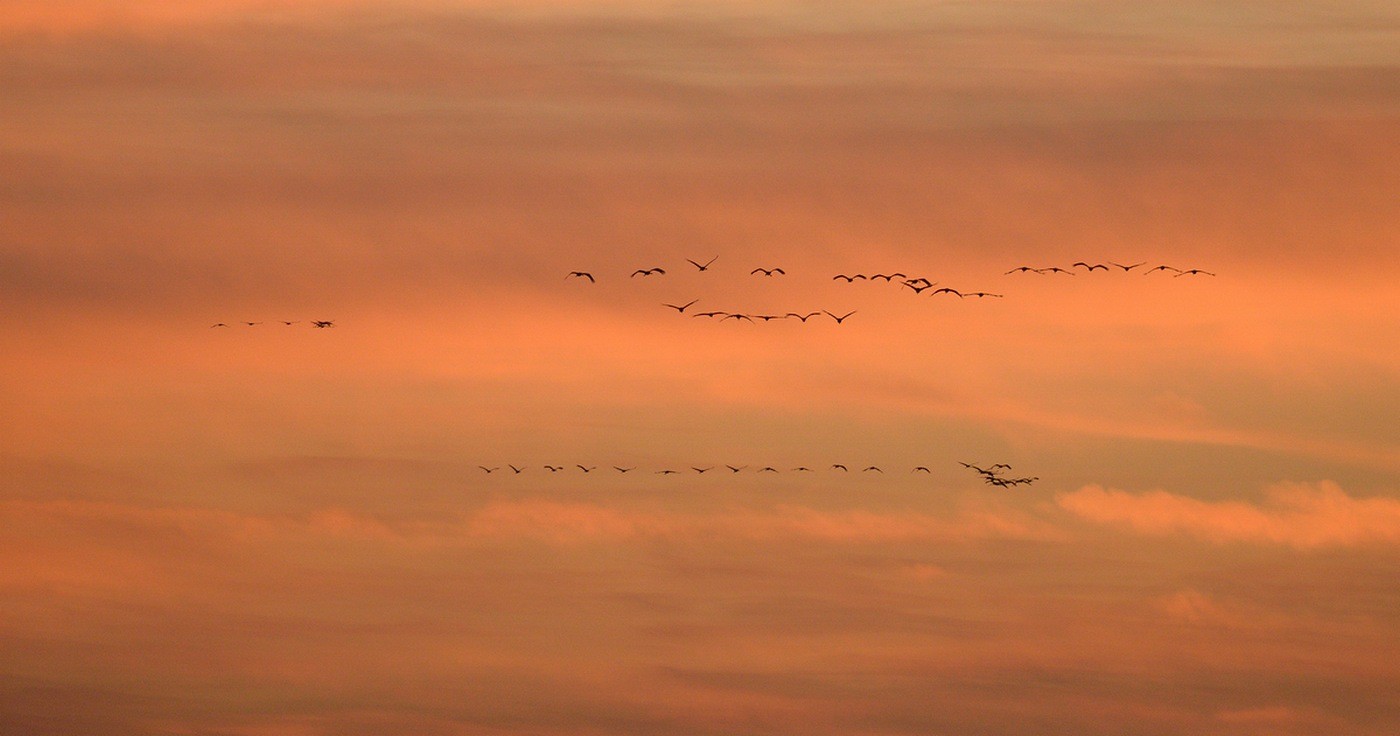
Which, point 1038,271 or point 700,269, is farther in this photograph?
point 1038,271

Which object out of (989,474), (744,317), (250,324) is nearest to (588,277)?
(744,317)

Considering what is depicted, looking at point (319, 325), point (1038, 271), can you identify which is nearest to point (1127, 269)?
point (1038, 271)

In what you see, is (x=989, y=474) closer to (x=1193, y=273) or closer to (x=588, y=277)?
(x=1193, y=273)

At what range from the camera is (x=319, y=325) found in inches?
6471

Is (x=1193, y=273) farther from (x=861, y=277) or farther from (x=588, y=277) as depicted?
(x=588, y=277)

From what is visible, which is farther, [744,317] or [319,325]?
[319,325]

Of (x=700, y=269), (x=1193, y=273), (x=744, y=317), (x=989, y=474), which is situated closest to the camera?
(x=700, y=269)

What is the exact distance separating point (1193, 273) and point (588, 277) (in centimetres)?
4422

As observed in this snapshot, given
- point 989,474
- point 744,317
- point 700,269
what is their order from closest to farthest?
point 700,269 < point 744,317 < point 989,474

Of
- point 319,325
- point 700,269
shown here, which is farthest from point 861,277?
point 319,325

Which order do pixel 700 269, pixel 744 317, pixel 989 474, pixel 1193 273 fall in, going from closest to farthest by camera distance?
1. pixel 700 269
2. pixel 744 317
3. pixel 1193 273
4. pixel 989 474

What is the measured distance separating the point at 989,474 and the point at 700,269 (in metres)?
57.7

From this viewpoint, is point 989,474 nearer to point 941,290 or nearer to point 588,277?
point 941,290

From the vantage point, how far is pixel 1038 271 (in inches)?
6117
